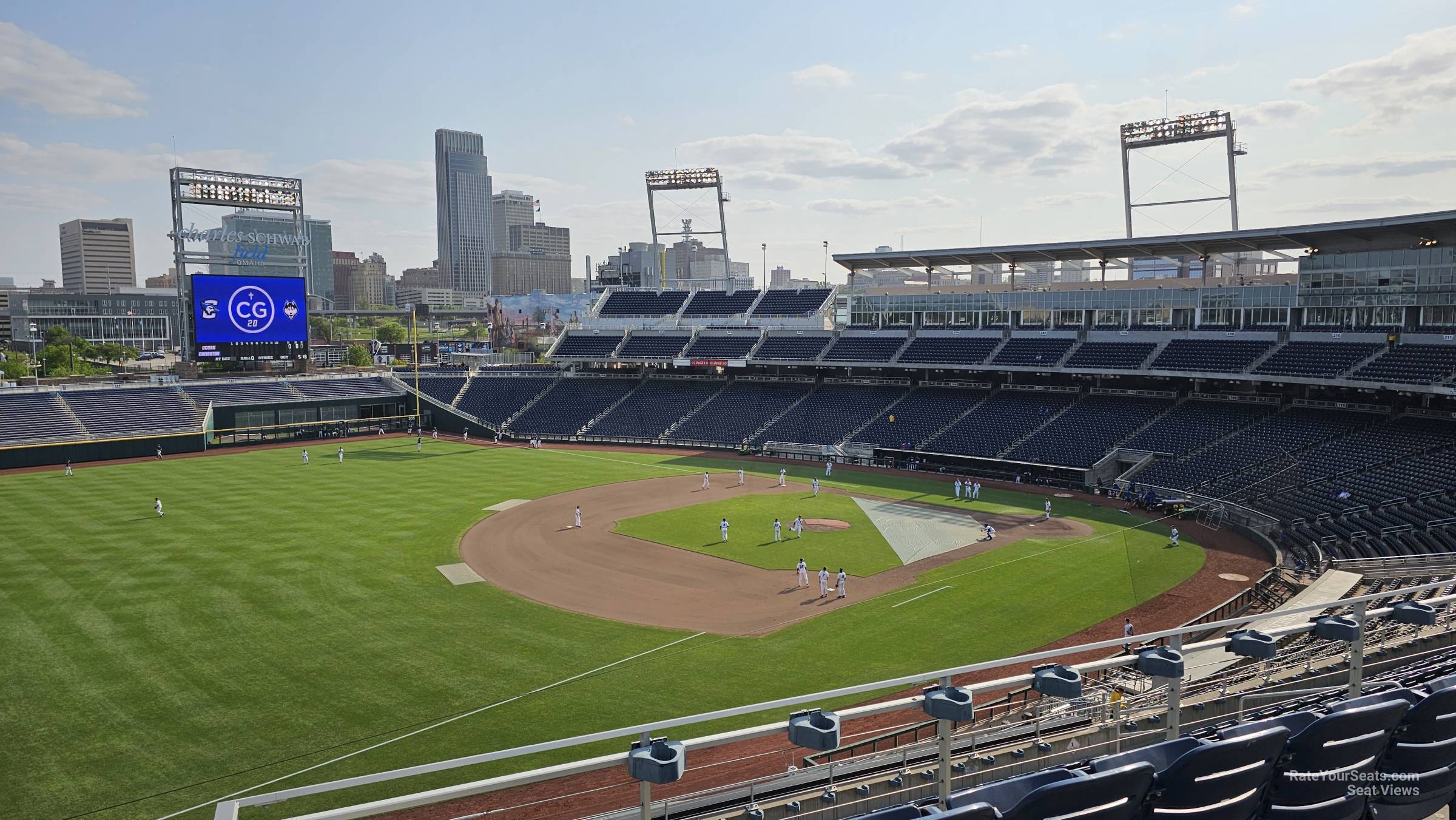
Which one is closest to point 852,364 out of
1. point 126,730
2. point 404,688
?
point 404,688

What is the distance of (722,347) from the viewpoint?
75938 mm

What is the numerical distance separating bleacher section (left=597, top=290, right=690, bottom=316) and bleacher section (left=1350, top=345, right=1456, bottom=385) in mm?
57687

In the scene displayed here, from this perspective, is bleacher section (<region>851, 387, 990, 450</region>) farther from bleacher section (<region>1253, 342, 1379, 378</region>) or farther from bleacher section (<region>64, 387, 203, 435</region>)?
bleacher section (<region>64, 387, 203, 435</region>)

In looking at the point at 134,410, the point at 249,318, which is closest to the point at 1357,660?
the point at 249,318

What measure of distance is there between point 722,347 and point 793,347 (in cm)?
715

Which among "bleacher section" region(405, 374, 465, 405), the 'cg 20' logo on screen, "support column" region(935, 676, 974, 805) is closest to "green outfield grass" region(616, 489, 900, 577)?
"support column" region(935, 676, 974, 805)

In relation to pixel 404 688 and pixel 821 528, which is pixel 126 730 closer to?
pixel 404 688

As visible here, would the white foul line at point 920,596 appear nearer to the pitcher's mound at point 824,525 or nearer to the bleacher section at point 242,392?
the pitcher's mound at point 824,525

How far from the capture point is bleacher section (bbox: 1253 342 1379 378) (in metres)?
44.0

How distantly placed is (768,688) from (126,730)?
15.1 metres

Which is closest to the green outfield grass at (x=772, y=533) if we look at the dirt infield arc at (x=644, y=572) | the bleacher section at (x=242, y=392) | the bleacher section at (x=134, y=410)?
the dirt infield arc at (x=644, y=572)

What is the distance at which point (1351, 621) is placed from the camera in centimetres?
745

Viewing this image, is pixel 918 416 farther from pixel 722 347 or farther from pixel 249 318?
pixel 249 318

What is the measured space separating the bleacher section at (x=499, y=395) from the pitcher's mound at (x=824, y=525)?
42870mm
